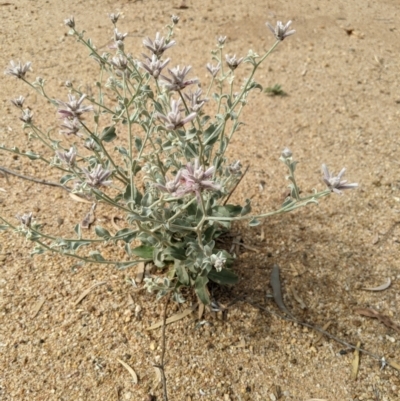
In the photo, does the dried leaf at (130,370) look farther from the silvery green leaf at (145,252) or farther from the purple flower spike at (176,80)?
the purple flower spike at (176,80)

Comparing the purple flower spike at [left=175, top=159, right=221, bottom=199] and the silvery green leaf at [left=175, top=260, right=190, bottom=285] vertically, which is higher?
the purple flower spike at [left=175, top=159, right=221, bottom=199]

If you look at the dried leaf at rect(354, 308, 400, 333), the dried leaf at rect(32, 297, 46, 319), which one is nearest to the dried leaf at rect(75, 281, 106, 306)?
the dried leaf at rect(32, 297, 46, 319)

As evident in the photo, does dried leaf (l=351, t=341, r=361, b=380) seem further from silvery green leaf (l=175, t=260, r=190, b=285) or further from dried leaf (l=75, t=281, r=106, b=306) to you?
dried leaf (l=75, t=281, r=106, b=306)

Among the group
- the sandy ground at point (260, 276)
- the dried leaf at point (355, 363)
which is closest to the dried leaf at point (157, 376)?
the sandy ground at point (260, 276)

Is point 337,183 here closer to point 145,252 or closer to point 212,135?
point 212,135

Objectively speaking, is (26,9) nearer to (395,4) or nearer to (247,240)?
(247,240)

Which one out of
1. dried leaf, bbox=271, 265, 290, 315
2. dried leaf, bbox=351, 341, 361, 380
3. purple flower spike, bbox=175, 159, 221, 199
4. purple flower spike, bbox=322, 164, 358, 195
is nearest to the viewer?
purple flower spike, bbox=175, 159, 221, 199
